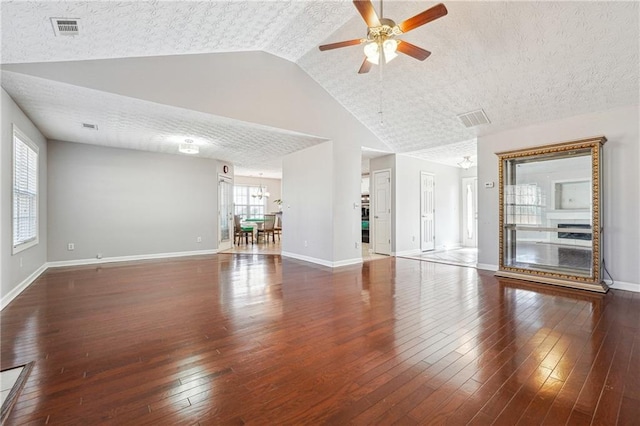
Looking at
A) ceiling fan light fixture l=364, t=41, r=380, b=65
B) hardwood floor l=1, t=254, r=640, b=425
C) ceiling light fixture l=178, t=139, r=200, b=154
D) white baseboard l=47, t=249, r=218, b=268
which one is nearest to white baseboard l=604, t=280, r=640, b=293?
hardwood floor l=1, t=254, r=640, b=425

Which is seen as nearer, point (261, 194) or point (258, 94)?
point (258, 94)

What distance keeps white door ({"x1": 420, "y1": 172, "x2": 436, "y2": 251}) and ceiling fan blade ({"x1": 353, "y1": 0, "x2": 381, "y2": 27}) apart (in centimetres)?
583

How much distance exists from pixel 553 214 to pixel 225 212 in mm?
7961

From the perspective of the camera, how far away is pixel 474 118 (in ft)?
17.3

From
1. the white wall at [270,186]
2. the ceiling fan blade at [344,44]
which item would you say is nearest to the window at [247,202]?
the white wall at [270,186]

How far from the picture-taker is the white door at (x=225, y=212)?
853 centimetres

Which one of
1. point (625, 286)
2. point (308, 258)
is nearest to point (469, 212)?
point (625, 286)

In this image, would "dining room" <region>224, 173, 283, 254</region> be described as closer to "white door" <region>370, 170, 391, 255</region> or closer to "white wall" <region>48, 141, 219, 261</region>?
"white wall" <region>48, 141, 219, 261</region>

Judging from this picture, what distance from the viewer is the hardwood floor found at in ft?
5.51

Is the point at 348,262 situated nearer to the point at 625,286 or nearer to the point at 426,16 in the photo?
the point at 625,286

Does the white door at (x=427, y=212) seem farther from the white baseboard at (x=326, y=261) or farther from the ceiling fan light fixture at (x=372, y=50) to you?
the ceiling fan light fixture at (x=372, y=50)

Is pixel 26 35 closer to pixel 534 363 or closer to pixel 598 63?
pixel 534 363

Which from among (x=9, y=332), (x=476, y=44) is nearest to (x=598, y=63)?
(x=476, y=44)

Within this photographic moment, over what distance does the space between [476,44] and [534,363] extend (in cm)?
383
